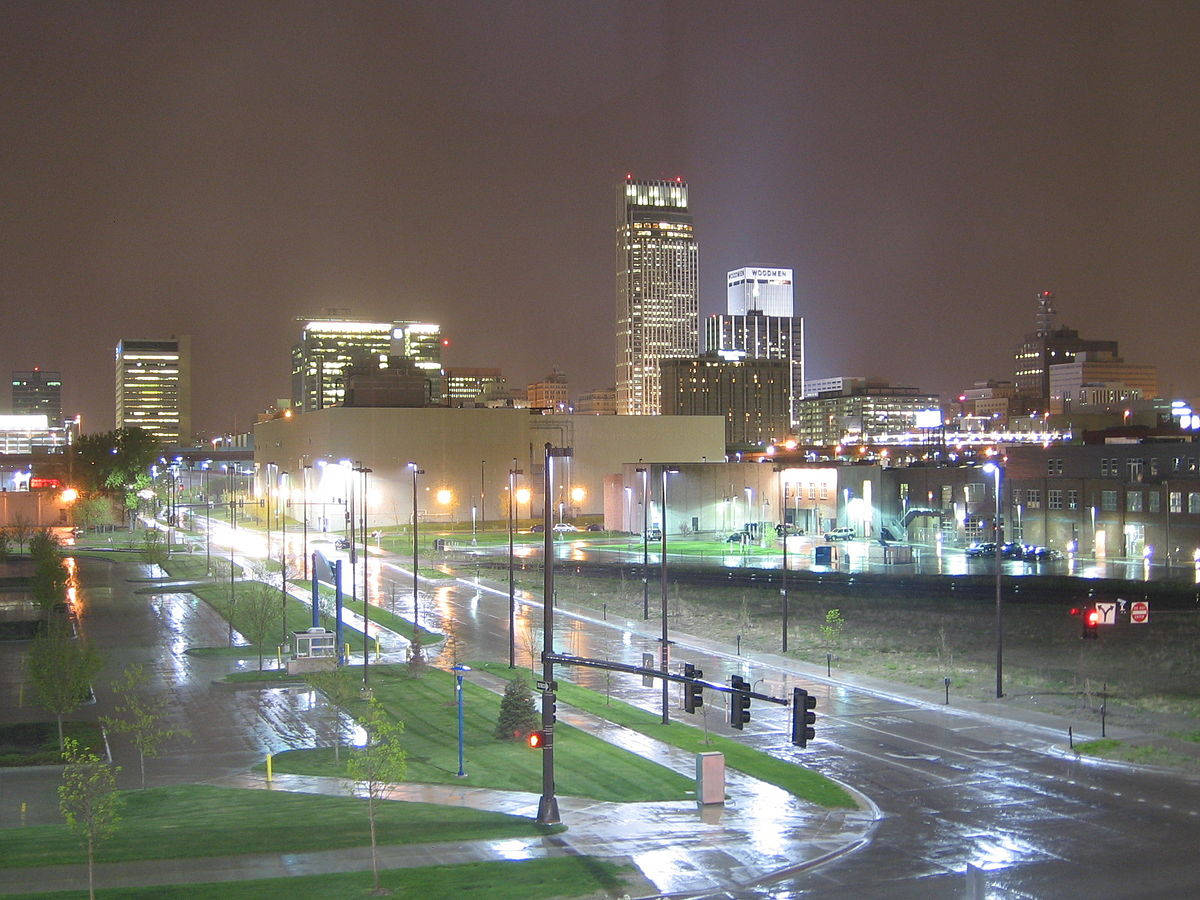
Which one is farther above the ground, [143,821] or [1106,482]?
[1106,482]

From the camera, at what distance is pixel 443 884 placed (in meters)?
24.6

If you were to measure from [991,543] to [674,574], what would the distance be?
1197 inches

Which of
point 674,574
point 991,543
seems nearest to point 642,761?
point 674,574

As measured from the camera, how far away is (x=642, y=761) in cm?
3622

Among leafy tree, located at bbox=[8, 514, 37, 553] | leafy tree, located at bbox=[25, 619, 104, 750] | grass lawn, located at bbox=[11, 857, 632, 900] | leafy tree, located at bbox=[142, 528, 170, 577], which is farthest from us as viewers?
leafy tree, located at bbox=[8, 514, 37, 553]

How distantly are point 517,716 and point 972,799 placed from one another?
553 inches

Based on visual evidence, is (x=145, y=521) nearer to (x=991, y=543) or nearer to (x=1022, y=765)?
(x=991, y=543)

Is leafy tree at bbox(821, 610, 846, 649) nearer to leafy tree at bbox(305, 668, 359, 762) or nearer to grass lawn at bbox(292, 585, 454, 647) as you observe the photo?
grass lawn at bbox(292, 585, 454, 647)

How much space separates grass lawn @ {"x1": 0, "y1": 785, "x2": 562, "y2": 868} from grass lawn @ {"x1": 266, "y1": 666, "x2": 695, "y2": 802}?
10.9ft

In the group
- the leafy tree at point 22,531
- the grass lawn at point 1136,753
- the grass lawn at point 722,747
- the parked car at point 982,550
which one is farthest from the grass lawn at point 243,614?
the parked car at point 982,550

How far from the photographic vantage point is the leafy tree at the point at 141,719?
33406 mm

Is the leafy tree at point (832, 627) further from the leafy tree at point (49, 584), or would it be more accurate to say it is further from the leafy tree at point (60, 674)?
the leafy tree at point (49, 584)

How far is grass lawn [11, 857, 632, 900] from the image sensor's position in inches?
936

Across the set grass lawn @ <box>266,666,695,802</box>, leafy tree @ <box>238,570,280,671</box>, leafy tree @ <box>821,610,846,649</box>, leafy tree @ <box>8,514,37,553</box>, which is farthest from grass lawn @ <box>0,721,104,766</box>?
leafy tree @ <box>8,514,37,553</box>
